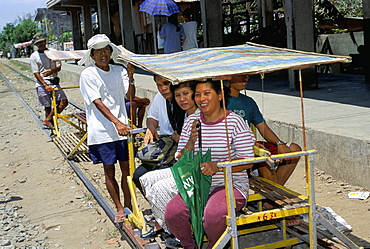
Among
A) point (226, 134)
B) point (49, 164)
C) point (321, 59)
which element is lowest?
point (49, 164)

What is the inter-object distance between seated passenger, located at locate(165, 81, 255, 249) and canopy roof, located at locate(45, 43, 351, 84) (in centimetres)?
23

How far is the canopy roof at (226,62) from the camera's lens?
349cm

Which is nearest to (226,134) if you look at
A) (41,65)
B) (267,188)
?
(267,188)

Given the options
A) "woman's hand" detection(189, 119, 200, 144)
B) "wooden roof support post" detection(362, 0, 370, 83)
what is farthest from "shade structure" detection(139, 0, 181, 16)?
"woman's hand" detection(189, 119, 200, 144)

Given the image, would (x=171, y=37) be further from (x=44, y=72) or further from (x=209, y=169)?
(x=209, y=169)

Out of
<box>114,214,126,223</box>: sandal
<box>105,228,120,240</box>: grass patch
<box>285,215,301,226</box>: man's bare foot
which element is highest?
<box>285,215,301,226</box>: man's bare foot

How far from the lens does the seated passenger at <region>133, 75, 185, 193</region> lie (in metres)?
4.96

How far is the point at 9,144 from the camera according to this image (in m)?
11.9

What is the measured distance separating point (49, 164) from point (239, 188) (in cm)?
609

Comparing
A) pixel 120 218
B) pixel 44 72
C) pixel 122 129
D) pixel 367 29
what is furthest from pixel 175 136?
pixel 367 29

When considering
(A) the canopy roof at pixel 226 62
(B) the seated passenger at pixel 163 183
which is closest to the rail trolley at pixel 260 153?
(A) the canopy roof at pixel 226 62

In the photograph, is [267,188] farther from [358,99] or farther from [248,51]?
[358,99]

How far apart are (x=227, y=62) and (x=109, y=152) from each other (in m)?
2.18

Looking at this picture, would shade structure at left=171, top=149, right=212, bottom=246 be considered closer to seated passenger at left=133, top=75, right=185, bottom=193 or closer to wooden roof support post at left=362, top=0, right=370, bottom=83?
seated passenger at left=133, top=75, right=185, bottom=193
